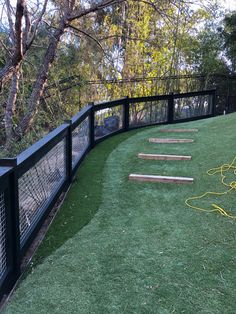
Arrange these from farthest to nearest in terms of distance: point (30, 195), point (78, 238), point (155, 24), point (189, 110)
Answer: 1. point (155, 24)
2. point (189, 110)
3. point (78, 238)
4. point (30, 195)

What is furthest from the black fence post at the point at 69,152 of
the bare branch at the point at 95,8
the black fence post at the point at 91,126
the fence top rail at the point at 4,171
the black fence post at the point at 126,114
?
the black fence post at the point at 126,114

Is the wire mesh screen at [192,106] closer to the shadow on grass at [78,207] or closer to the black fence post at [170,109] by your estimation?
the black fence post at [170,109]

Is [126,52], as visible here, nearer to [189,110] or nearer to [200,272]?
[189,110]

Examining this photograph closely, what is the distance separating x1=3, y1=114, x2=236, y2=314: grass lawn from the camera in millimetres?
2033

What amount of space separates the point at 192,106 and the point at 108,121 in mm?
3064

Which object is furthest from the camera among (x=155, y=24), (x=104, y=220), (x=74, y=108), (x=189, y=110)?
(x=155, y=24)

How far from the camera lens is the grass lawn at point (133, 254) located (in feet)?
6.67

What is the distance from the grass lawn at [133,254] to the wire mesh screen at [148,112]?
3.33 m

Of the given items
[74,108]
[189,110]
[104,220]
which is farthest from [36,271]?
[189,110]

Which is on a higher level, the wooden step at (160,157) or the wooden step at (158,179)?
the wooden step at (160,157)

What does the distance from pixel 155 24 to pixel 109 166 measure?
605 centimetres

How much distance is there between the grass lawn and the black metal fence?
0.16 m

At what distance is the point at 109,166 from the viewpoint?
15.8ft

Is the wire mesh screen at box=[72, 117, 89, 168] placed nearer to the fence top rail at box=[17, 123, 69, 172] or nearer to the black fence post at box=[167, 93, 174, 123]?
the fence top rail at box=[17, 123, 69, 172]
